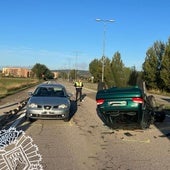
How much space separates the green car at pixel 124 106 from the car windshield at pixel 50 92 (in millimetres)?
4508

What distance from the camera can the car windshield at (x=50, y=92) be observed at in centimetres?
1670

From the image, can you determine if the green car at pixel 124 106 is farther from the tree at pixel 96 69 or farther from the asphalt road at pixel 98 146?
the tree at pixel 96 69

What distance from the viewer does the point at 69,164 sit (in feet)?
25.2

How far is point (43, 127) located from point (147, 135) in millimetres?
3579

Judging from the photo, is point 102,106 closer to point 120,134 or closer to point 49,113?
point 120,134

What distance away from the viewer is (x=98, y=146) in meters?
9.91

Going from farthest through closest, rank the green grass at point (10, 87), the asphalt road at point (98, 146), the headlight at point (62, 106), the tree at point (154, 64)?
the tree at point (154, 64)
the green grass at point (10, 87)
the headlight at point (62, 106)
the asphalt road at point (98, 146)

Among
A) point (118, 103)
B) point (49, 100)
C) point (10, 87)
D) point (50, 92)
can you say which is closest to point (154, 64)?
point (10, 87)

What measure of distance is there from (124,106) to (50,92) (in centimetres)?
564

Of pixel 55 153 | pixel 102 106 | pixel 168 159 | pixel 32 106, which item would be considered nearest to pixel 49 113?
pixel 32 106

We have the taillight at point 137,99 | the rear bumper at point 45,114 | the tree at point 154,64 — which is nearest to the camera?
the taillight at point 137,99

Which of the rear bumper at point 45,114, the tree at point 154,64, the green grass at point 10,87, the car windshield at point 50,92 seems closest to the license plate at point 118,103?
the rear bumper at point 45,114

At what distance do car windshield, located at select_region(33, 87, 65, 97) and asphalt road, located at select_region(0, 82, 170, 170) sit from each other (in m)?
1.89

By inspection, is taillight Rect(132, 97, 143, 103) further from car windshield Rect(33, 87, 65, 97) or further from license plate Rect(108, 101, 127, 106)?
car windshield Rect(33, 87, 65, 97)
